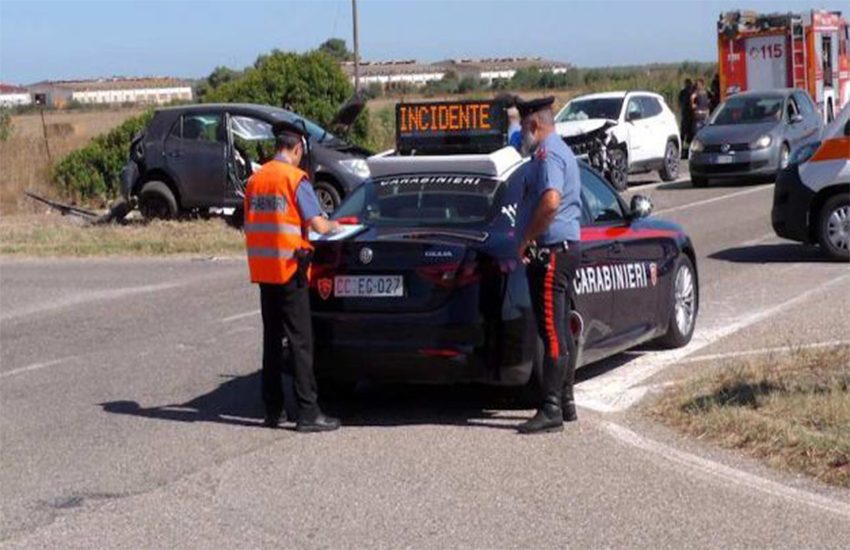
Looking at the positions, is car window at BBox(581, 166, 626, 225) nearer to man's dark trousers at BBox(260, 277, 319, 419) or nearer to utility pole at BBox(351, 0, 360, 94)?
man's dark trousers at BBox(260, 277, 319, 419)

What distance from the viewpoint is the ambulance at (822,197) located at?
15.9m

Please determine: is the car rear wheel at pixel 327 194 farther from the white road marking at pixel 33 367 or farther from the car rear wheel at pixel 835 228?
the white road marking at pixel 33 367

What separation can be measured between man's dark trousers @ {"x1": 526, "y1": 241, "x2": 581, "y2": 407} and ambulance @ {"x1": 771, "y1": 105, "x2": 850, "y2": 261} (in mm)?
7995

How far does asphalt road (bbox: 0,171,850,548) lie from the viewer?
22.7ft

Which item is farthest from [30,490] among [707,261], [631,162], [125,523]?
[631,162]

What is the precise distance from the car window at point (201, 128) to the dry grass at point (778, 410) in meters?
12.7

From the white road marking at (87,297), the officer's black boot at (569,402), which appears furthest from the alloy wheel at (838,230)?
the officer's black boot at (569,402)

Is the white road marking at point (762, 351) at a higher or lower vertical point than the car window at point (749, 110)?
lower

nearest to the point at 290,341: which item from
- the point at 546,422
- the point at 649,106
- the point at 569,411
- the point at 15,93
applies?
the point at 546,422

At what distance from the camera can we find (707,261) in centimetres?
1659

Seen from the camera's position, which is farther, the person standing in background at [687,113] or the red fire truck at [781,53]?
the person standing in background at [687,113]

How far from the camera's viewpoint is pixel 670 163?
2955 centimetres

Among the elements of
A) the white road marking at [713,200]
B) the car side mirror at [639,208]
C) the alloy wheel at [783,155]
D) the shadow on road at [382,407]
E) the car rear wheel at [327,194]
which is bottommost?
the white road marking at [713,200]

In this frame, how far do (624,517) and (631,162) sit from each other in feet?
70.2
